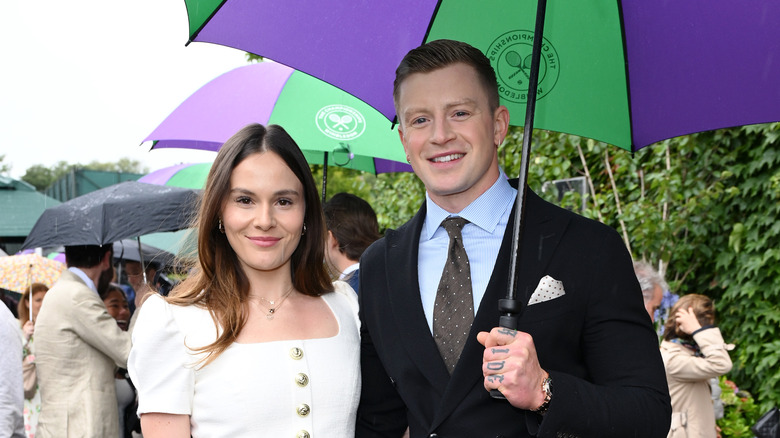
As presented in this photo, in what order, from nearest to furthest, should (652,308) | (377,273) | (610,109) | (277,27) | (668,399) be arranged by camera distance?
1. (668,399)
2. (377,273)
3. (610,109)
4. (277,27)
5. (652,308)

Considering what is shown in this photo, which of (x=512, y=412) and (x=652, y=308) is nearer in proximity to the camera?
(x=512, y=412)

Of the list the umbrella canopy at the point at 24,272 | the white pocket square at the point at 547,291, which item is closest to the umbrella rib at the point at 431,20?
the white pocket square at the point at 547,291

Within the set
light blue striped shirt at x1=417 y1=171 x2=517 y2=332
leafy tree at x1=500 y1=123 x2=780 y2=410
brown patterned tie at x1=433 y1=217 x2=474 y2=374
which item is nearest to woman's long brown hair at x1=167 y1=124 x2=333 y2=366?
light blue striped shirt at x1=417 y1=171 x2=517 y2=332

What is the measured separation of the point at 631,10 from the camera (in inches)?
111

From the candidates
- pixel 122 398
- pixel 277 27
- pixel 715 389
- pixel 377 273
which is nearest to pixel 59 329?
pixel 122 398

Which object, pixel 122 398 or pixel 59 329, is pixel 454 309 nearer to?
pixel 59 329

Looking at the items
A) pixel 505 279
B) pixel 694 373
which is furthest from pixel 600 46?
pixel 694 373

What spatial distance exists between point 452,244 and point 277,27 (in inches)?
56.3

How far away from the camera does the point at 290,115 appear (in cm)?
532

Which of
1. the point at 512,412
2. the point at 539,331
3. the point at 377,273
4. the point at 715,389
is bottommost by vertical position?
the point at 715,389

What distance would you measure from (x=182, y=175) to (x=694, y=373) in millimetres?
6598

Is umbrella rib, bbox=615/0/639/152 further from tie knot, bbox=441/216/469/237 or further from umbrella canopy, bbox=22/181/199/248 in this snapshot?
umbrella canopy, bbox=22/181/199/248

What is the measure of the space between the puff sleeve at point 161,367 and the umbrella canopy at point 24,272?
15.1 feet

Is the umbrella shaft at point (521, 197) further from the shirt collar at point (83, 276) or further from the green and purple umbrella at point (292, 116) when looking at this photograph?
the shirt collar at point (83, 276)
